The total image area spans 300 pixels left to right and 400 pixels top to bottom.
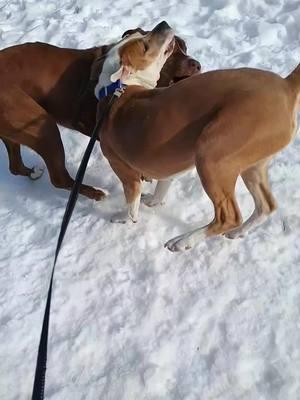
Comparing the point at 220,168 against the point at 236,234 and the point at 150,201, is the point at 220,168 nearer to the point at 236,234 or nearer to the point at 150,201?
the point at 236,234

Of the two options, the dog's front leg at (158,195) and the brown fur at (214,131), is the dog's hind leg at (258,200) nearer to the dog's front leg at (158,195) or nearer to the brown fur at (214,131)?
the brown fur at (214,131)

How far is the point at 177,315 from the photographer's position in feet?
10.9

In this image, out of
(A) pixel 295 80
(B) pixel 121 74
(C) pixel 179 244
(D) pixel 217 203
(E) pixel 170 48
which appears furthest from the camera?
(E) pixel 170 48

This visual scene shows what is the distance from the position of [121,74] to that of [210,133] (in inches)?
33.7

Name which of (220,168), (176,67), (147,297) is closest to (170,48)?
(176,67)

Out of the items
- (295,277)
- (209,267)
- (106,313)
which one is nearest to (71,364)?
(106,313)

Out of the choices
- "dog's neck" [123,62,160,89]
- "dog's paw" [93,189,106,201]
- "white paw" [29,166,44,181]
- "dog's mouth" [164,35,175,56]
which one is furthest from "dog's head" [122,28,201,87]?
"white paw" [29,166,44,181]

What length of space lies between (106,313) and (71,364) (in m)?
0.39

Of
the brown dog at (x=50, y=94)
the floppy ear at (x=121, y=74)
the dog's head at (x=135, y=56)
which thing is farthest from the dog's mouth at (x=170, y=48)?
the floppy ear at (x=121, y=74)

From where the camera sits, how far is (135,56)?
3.73 meters

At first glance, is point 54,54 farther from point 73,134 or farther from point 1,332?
point 1,332

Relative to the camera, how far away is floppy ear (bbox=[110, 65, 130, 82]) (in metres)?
3.65

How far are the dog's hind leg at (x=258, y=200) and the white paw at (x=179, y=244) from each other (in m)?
0.33

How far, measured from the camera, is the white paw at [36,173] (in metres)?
4.50
